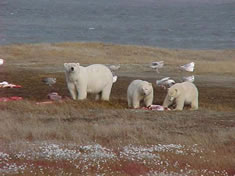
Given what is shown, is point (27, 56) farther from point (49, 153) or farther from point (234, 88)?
point (49, 153)

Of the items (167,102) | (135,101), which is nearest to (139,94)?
(135,101)

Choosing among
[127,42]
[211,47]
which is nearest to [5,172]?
[211,47]

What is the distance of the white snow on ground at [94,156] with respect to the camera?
15312 millimetres

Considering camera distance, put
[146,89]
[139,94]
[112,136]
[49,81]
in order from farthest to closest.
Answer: [49,81] < [139,94] < [146,89] < [112,136]

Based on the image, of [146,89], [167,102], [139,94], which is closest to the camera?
[146,89]

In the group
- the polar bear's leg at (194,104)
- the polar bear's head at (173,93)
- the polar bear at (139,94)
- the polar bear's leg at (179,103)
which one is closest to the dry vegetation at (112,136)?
the polar bear's leg at (194,104)

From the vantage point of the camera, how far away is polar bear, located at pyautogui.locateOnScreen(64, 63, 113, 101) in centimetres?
2755

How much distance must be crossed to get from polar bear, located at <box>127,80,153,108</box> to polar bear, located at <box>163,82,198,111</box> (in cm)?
71

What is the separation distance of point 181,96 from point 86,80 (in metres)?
3.71

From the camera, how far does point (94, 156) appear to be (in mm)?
16672

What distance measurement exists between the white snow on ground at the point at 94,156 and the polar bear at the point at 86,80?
31.3ft

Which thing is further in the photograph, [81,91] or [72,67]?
[81,91]

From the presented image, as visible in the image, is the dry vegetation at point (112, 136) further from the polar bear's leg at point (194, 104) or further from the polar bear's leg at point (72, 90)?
the polar bear's leg at point (72, 90)

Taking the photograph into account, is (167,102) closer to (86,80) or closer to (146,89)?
(146,89)
